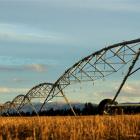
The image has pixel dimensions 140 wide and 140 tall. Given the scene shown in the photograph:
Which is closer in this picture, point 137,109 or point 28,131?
point 28,131

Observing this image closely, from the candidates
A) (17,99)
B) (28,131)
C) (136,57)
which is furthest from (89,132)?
(17,99)

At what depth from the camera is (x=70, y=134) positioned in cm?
1812

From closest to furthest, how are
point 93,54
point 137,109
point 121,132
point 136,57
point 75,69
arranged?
point 121,132, point 136,57, point 93,54, point 75,69, point 137,109

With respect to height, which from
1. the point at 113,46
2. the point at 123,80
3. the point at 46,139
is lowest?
the point at 46,139

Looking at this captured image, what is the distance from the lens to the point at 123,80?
39.6 metres

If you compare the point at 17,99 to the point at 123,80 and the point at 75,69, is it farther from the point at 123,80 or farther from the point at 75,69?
the point at 123,80

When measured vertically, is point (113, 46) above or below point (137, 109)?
above

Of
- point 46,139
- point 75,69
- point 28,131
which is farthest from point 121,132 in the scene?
point 75,69

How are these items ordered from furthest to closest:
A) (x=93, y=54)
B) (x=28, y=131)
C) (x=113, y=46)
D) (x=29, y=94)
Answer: (x=29, y=94)
(x=93, y=54)
(x=113, y=46)
(x=28, y=131)

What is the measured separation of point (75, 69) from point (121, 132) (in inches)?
1237

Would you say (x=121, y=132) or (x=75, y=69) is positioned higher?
(x=75, y=69)

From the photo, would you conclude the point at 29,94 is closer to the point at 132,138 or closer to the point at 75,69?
Result: the point at 75,69

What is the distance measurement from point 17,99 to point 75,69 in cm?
4860

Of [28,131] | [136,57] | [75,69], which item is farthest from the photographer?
[75,69]
